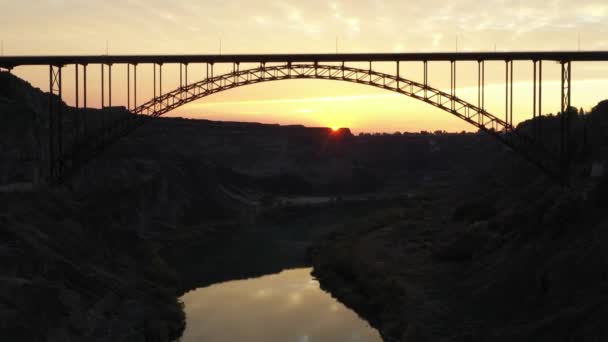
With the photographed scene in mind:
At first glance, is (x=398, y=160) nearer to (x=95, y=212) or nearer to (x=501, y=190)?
(x=501, y=190)

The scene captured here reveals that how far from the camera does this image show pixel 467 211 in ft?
164

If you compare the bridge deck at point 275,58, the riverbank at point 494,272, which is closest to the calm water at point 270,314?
the riverbank at point 494,272

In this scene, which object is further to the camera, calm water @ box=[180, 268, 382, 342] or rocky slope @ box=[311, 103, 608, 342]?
calm water @ box=[180, 268, 382, 342]

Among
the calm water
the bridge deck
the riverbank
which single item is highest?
the bridge deck

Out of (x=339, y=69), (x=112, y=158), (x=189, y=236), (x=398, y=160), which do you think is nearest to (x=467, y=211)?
(x=339, y=69)

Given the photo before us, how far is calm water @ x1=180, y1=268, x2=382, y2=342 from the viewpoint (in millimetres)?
31797

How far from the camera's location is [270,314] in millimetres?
36250

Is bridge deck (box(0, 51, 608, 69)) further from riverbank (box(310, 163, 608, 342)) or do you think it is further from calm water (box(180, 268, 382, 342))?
calm water (box(180, 268, 382, 342))

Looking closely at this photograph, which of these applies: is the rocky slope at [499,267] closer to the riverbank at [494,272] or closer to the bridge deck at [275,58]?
the riverbank at [494,272]

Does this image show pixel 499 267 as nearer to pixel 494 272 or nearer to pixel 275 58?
pixel 494 272

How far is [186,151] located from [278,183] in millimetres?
14729

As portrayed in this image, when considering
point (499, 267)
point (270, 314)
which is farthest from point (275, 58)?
point (499, 267)

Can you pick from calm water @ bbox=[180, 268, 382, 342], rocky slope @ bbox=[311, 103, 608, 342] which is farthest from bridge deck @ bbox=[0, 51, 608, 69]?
calm water @ bbox=[180, 268, 382, 342]

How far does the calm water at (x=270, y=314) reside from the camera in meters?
31.8
